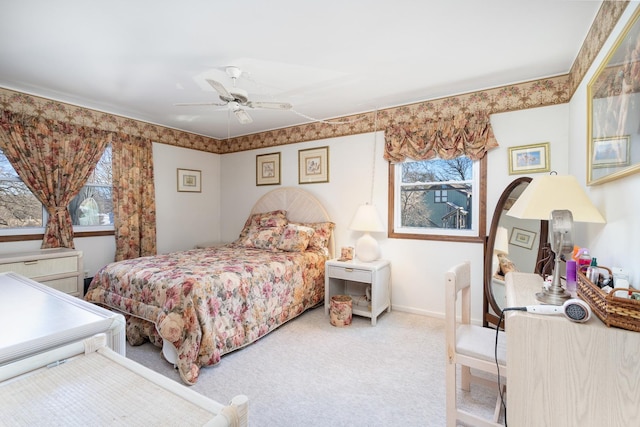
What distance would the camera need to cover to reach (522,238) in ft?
8.62

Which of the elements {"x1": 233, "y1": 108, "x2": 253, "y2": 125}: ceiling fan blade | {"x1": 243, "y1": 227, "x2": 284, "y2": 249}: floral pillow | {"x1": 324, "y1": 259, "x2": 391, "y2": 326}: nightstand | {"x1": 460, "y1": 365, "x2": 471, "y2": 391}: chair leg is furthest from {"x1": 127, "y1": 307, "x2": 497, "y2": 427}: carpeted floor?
{"x1": 233, "y1": 108, "x2": 253, "y2": 125}: ceiling fan blade

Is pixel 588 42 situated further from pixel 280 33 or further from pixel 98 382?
pixel 98 382

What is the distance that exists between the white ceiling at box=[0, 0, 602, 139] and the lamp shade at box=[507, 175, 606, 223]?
1148mm

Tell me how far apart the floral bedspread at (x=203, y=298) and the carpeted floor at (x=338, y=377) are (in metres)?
0.16

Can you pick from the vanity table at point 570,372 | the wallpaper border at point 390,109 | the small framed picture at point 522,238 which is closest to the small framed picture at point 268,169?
the wallpaper border at point 390,109

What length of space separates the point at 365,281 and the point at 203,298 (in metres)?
1.65

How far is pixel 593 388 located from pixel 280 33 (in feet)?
8.10

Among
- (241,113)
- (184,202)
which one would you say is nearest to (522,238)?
(241,113)

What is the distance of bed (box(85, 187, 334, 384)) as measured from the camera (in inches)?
88.4

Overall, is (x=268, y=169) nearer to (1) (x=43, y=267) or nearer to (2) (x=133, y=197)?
(2) (x=133, y=197)

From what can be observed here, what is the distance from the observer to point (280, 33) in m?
2.10

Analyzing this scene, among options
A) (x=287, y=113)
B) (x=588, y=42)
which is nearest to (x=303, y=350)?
(x=287, y=113)

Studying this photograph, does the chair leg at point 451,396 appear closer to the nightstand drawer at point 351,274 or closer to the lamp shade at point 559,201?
Result: the lamp shade at point 559,201

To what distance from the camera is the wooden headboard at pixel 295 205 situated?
4074 millimetres
